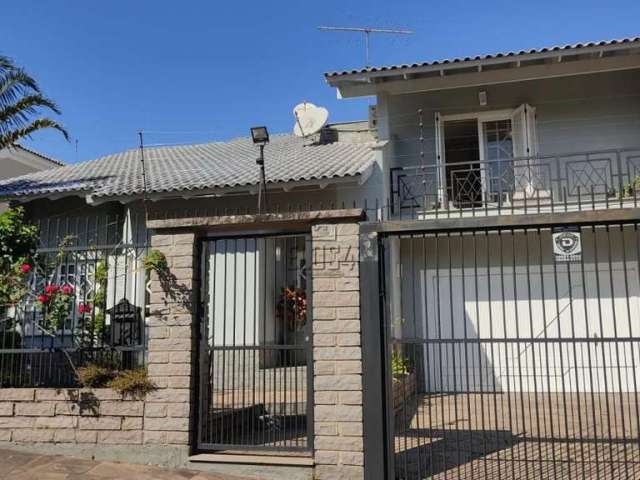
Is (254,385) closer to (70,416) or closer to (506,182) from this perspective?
(70,416)

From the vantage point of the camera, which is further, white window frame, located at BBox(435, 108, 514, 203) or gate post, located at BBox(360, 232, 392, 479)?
white window frame, located at BBox(435, 108, 514, 203)

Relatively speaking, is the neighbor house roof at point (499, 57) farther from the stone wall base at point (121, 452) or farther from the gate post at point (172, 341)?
the stone wall base at point (121, 452)

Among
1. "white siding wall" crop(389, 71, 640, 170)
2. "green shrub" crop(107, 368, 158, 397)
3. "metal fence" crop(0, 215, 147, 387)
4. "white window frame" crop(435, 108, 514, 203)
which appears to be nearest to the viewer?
"green shrub" crop(107, 368, 158, 397)

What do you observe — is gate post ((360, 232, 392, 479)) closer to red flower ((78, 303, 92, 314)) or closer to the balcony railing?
red flower ((78, 303, 92, 314))

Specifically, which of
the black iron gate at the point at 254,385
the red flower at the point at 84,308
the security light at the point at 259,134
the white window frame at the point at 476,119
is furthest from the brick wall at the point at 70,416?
the white window frame at the point at 476,119

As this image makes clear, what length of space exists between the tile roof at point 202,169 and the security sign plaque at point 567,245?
17.1ft

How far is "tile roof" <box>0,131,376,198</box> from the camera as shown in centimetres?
1059

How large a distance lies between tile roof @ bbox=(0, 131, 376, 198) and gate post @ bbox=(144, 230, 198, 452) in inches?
184

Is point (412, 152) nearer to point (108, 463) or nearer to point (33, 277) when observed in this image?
point (33, 277)

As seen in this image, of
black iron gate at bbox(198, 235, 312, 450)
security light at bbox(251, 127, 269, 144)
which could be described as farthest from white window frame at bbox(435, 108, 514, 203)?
black iron gate at bbox(198, 235, 312, 450)

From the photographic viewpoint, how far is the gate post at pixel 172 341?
17.8ft

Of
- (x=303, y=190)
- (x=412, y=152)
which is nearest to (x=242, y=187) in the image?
(x=303, y=190)

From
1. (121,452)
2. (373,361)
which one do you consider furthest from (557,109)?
(121,452)

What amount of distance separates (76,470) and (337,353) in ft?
9.01
